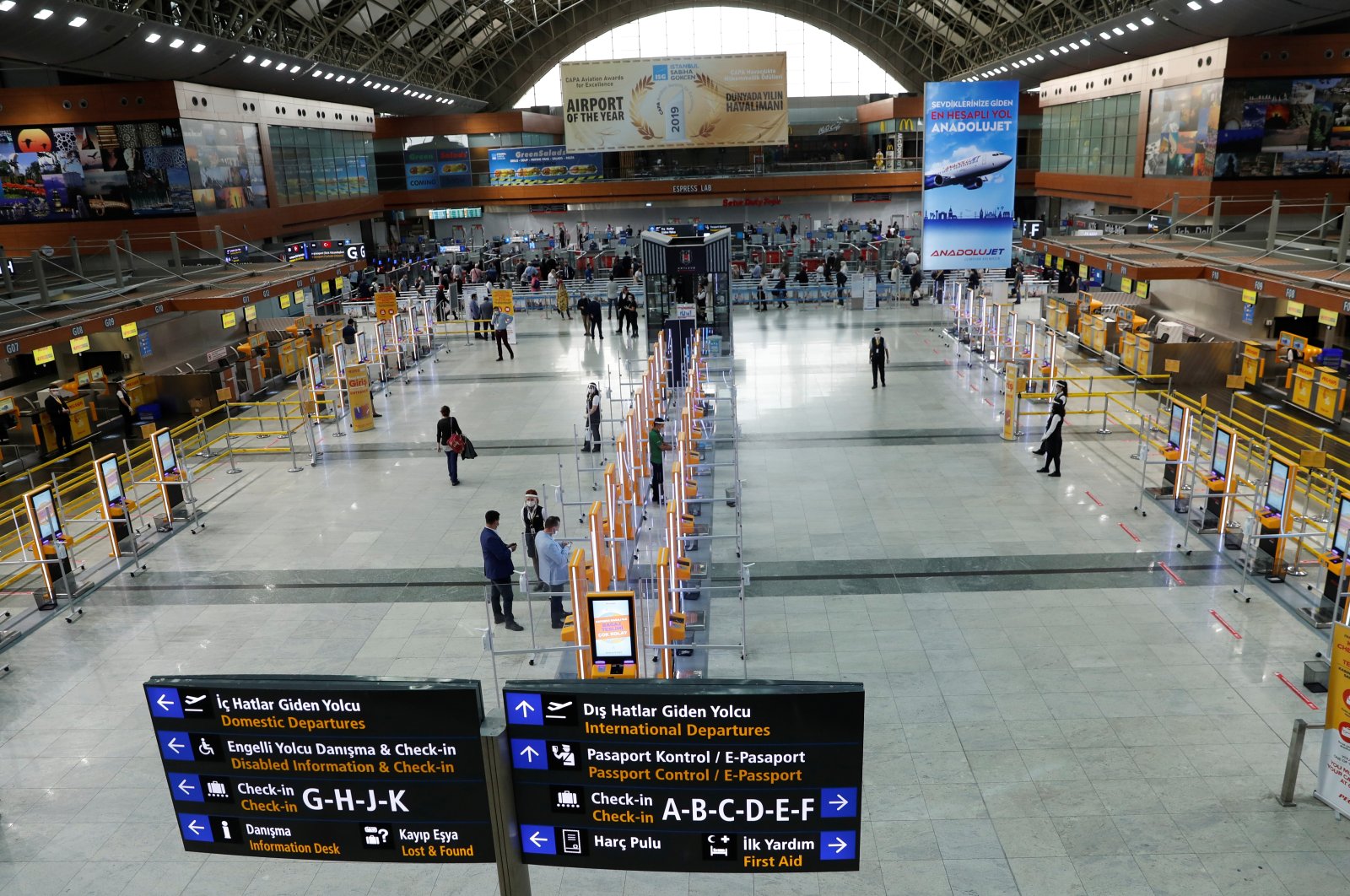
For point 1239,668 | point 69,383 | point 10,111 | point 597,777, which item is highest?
point 10,111

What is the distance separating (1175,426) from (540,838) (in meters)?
13.7

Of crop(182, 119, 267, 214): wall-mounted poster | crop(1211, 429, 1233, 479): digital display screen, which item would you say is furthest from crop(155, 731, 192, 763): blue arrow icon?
crop(182, 119, 267, 214): wall-mounted poster

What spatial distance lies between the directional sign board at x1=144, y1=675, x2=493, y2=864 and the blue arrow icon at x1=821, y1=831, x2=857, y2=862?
4.75ft

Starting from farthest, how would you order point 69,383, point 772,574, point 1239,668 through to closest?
point 69,383, point 772,574, point 1239,668

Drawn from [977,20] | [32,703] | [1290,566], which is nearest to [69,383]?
[32,703]

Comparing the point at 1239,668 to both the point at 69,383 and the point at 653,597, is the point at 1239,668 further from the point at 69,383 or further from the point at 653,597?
the point at 69,383

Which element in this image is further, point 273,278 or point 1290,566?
point 273,278

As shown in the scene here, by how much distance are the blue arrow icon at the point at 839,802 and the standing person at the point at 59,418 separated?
22.1 meters

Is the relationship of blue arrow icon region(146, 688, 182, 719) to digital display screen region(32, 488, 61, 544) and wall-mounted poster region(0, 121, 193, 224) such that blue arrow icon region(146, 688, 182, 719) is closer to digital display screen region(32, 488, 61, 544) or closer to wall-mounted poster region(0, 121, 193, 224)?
digital display screen region(32, 488, 61, 544)

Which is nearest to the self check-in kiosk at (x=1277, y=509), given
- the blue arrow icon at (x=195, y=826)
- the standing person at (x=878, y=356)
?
the standing person at (x=878, y=356)

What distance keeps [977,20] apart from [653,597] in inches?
1895

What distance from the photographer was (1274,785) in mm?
7945

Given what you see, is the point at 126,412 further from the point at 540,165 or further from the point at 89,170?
the point at 540,165

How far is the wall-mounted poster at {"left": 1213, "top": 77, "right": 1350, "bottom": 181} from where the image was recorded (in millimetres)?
26281
